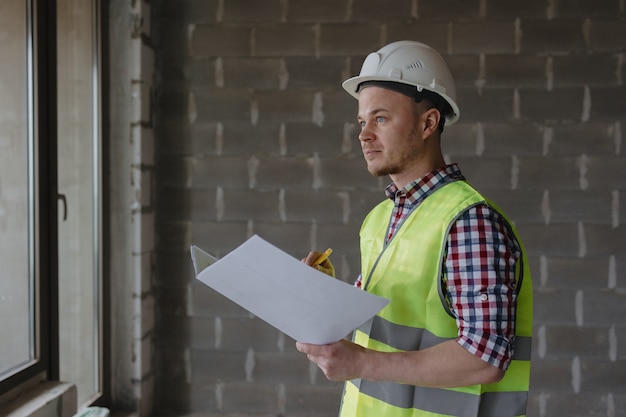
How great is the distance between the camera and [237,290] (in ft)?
3.94

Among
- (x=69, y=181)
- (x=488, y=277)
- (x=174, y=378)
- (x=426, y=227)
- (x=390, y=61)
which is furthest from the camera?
(x=174, y=378)

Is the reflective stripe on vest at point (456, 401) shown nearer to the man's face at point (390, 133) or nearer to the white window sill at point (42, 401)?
the man's face at point (390, 133)

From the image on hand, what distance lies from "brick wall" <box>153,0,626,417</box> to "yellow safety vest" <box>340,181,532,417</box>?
1.86 meters

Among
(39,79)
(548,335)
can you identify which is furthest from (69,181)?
(548,335)

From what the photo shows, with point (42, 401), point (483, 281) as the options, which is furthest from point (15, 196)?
point (483, 281)

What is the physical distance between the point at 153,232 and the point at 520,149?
1882 millimetres

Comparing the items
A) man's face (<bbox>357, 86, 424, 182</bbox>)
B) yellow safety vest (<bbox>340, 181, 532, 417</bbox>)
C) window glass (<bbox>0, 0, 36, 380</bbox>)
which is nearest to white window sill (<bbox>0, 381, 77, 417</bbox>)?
window glass (<bbox>0, 0, 36, 380</bbox>)

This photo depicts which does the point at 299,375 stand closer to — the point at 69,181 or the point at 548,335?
the point at 548,335

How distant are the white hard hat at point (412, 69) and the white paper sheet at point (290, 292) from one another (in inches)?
21.5

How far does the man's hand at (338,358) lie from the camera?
122 cm

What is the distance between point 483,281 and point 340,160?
2.10 metres

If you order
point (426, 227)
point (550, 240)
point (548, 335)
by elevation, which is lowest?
point (548, 335)

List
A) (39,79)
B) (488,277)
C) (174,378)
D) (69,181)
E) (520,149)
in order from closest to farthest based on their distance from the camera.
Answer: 1. (488,277)
2. (39,79)
3. (69,181)
4. (520,149)
5. (174,378)

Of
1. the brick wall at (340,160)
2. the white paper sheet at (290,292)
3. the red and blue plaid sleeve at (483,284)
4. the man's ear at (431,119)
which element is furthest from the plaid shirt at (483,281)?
the brick wall at (340,160)
